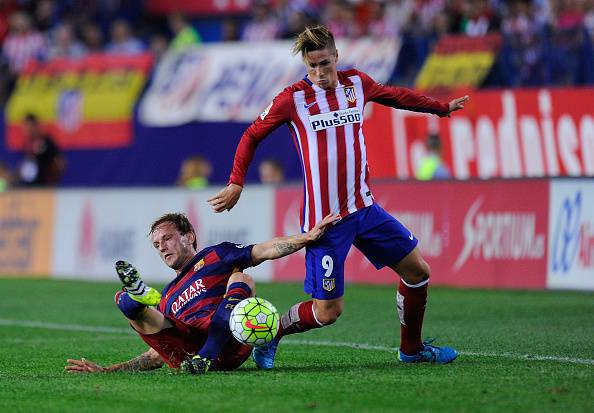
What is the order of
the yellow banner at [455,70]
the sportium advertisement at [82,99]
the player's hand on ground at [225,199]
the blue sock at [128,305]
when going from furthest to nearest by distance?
the sportium advertisement at [82,99] → the yellow banner at [455,70] → the player's hand on ground at [225,199] → the blue sock at [128,305]

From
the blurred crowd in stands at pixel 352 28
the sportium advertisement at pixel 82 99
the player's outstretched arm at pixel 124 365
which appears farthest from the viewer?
the sportium advertisement at pixel 82 99

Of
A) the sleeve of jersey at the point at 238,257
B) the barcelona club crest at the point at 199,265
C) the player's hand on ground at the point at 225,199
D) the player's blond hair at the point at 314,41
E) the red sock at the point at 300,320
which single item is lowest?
the red sock at the point at 300,320

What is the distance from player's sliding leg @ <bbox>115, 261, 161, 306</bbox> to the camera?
7.28m

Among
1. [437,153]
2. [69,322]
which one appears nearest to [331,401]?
[69,322]

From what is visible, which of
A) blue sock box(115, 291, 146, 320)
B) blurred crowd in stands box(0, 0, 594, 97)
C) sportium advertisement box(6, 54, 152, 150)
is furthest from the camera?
sportium advertisement box(6, 54, 152, 150)

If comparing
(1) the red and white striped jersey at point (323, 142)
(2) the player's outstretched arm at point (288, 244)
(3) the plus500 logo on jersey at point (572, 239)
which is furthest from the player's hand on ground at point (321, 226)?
(3) the plus500 logo on jersey at point (572, 239)

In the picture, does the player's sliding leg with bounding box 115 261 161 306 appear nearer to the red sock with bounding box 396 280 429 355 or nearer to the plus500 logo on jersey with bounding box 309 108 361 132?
the plus500 logo on jersey with bounding box 309 108 361 132

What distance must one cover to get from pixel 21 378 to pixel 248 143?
77.5 inches

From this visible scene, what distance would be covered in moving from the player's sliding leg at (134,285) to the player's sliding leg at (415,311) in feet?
5.37

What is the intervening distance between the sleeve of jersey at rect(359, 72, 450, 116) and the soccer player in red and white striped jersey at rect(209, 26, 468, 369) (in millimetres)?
71

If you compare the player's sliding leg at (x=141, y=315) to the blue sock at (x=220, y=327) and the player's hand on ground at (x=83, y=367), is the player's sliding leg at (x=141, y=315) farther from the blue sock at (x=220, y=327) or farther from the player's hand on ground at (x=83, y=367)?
the player's hand on ground at (x=83, y=367)

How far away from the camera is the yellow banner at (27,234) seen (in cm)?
1914

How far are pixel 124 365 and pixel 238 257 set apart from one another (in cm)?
99

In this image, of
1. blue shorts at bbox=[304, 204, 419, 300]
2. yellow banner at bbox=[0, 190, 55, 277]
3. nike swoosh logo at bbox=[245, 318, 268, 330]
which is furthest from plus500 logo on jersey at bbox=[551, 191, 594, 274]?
yellow banner at bbox=[0, 190, 55, 277]
